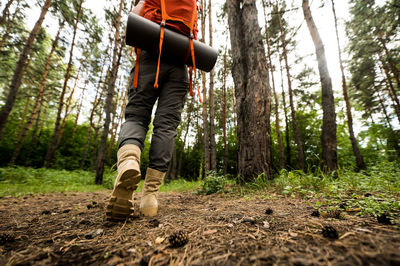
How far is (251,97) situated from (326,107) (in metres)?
3.61

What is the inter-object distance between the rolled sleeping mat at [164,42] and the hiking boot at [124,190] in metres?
0.93

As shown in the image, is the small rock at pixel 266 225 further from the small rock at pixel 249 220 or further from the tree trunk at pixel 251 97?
the tree trunk at pixel 251 97

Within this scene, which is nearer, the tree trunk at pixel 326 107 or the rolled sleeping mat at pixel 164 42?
the rolled sleeping mat at pixel 164 42

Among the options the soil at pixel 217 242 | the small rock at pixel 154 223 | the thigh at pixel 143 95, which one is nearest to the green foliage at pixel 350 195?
the soil at pixel 217 242

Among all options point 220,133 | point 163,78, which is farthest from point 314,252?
point 220,133

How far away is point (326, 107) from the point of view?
16.4 ft

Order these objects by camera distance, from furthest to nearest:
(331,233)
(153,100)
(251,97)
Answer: (251,97) < (153,100) < (331,233)

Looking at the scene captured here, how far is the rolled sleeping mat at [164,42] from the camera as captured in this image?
4.50 ft

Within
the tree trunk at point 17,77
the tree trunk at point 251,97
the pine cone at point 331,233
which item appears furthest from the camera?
the tree trunk at point 17,77

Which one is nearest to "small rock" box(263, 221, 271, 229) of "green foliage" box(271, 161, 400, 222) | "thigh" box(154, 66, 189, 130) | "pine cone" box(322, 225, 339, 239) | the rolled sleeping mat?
"pine cone" box(322, 225, 339, 239)

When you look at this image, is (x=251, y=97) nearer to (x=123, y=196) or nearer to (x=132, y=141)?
(x=132, y=141)

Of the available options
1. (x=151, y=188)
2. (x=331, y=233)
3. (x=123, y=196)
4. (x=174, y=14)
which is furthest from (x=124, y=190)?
(x=174, y=14)

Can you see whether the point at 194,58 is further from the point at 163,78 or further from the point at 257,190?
the point at 257,190

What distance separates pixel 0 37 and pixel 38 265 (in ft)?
42.4
